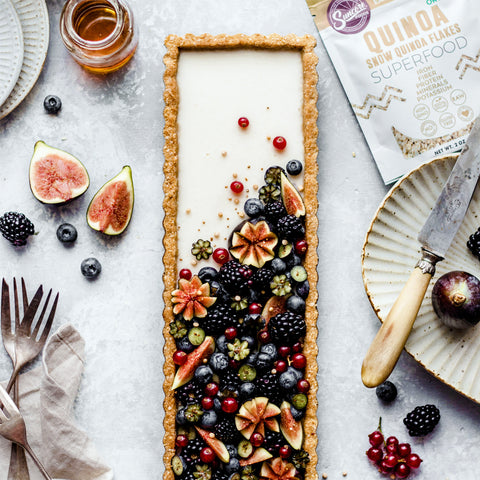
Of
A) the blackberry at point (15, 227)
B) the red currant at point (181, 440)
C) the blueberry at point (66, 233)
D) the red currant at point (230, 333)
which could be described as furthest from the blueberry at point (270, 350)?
the blackberry at point (15, 227)

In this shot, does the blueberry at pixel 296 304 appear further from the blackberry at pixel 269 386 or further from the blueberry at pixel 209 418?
the blueberry at pixel 209 418

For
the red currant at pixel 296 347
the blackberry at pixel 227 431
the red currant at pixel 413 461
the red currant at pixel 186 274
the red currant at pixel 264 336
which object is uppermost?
the red currant at pixel 186 274

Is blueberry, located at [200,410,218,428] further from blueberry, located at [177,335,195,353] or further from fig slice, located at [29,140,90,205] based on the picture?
fig slice, located at [29,140,90,205]

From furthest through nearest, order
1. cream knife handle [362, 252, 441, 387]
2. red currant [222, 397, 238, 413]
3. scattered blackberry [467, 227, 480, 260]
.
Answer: scattered blackberry [467, 227, 480, 260] < red currant [222, 397, 238, 413] < cream knife handle [362, 252, 441, 387]

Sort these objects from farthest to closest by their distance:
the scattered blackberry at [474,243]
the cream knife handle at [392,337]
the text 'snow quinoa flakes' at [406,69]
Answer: the text 'snow quinoa flakes' at [406,69] < the scattered blackberry at [474,243] < the cream knife handle at [392,337]

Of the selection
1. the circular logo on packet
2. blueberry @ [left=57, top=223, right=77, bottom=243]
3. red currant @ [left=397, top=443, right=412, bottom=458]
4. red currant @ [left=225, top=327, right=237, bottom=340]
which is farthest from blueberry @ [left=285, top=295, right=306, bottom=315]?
the circular logo on packet

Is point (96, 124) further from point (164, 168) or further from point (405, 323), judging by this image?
point (405, 323)

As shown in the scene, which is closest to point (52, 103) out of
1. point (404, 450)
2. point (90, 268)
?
point (90, 268)
